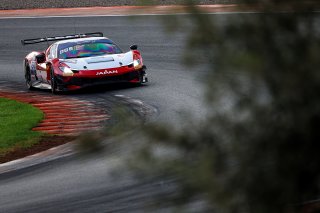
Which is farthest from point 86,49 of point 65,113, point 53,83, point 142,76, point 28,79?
point 65,113

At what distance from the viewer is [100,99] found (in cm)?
1709

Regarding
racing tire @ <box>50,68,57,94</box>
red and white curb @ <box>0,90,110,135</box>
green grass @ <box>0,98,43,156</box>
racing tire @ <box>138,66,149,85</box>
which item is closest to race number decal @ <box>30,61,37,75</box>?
red and white curb @ <box>0,90,110,135</box>

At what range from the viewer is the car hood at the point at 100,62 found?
58.9 feet

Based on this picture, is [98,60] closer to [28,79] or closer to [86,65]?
[86,65]

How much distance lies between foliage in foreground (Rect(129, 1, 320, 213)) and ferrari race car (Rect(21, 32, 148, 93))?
1479 centimetres

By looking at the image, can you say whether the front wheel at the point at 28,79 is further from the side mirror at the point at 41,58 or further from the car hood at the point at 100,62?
the car hood at the point at 100,62

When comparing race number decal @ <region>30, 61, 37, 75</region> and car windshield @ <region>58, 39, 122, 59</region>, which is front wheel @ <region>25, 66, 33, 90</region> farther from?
car windshield @ <region>58, 39, 122, 59</region>

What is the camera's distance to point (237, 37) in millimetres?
3076

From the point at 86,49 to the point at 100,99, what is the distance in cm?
205

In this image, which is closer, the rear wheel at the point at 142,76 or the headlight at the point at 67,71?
the headlight at the point at 67,71

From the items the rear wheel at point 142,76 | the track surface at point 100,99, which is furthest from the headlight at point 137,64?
the track surface at point 100,99

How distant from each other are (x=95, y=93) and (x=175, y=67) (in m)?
3.18

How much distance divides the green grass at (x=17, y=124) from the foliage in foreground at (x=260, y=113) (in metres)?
9.14

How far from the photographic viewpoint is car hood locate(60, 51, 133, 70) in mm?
17953
